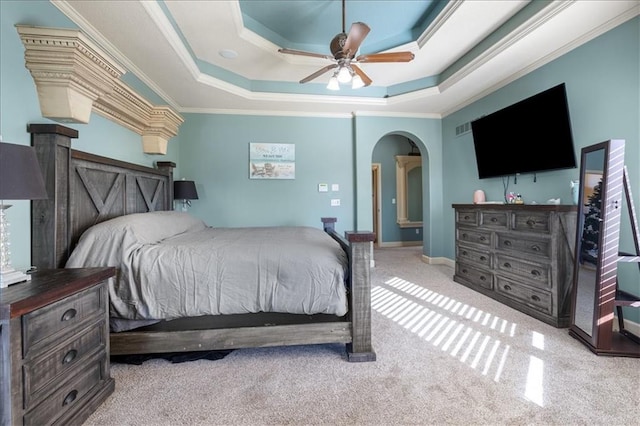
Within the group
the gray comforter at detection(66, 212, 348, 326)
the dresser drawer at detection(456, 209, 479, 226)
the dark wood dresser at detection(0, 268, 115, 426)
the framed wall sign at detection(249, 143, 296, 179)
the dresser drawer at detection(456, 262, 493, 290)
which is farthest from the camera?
the framed wall sign at detection(249, 143, 296, 179)

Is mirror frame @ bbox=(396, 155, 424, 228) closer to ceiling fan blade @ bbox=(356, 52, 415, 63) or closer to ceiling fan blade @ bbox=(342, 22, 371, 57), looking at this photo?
ceiling fan blade @ bbox=(356, 52, 415, 63)

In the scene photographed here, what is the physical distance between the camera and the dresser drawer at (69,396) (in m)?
1.11

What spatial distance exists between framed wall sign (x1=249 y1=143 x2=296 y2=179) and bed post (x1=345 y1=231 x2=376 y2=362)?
2.74 m

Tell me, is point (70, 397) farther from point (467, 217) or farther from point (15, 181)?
point (467, 217)

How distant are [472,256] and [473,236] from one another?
250 millimetres

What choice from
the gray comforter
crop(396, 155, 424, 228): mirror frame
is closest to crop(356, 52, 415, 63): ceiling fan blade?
the gray comforter

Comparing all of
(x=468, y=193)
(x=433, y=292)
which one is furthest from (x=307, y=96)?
(x=433, y=292)

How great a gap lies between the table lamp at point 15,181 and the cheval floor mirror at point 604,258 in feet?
10.9

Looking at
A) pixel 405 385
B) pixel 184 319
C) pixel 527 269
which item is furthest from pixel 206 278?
pixel 527 269

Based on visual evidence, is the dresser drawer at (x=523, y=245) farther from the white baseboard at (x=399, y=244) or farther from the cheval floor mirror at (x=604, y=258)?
the white baseboard at (x=399, y=244)

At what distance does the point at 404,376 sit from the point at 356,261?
2.48 ft

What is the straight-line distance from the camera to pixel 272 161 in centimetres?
428

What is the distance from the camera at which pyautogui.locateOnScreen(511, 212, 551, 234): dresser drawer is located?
2.42 m

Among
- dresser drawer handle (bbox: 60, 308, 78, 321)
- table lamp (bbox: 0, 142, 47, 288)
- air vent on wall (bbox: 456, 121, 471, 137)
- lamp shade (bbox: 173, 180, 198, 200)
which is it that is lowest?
dresser drawer handle (bbox: 60, 308, 78, 321)
